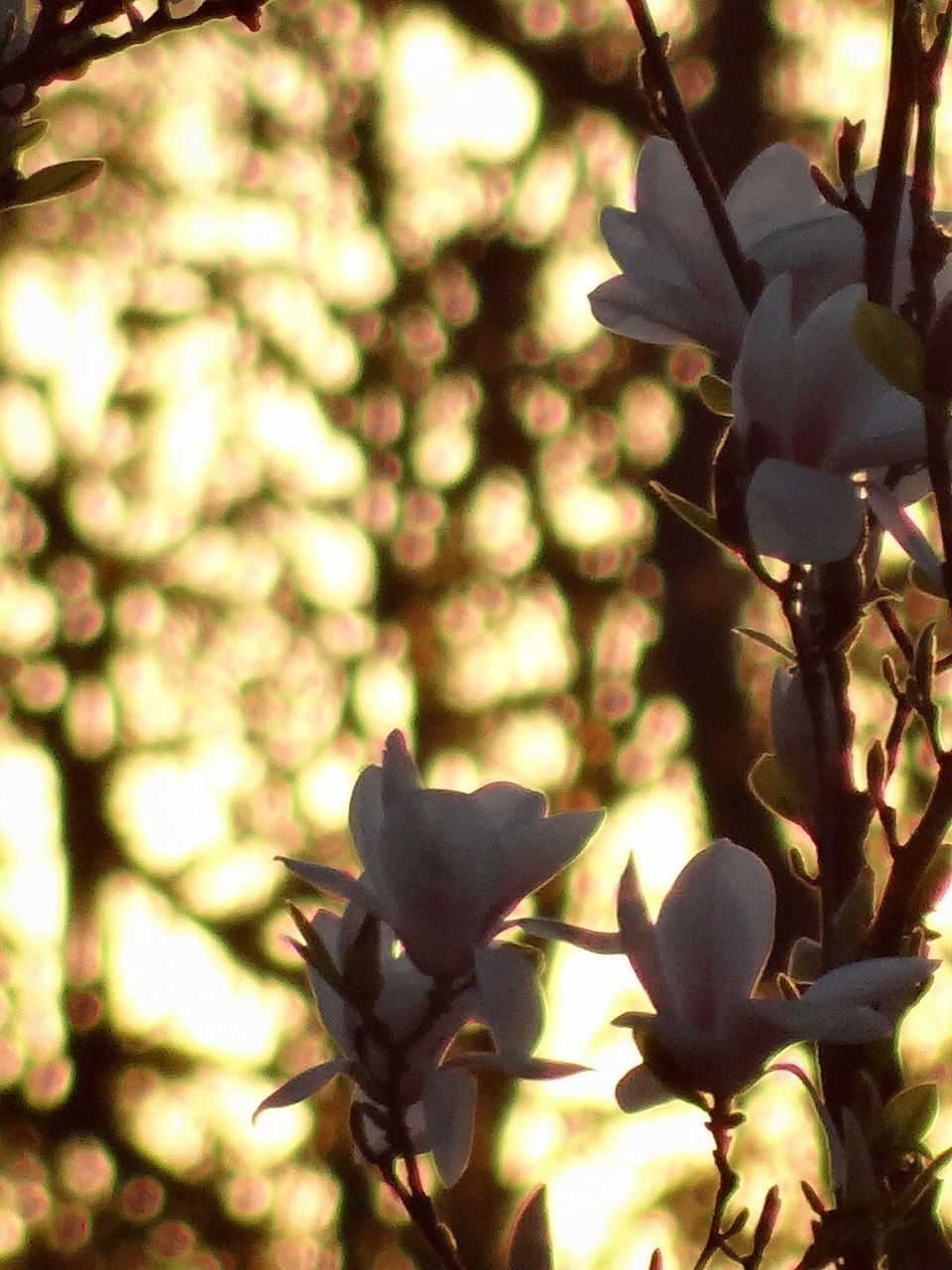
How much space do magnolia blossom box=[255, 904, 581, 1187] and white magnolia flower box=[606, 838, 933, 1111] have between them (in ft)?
0.28

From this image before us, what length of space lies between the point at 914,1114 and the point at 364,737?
4589 mm

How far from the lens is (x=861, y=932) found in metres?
0.89

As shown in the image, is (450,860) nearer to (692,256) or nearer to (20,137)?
(692,256)

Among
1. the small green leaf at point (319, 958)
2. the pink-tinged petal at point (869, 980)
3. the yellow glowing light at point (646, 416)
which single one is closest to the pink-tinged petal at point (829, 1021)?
the pink-tinged petal at point (869, 980)

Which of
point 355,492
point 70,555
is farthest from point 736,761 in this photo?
point 70,555

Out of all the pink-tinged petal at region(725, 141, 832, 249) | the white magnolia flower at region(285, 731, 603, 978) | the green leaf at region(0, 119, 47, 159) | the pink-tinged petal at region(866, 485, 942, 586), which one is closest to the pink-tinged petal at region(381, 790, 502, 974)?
the white magnolia flower at region(285, 731, 603, 978)

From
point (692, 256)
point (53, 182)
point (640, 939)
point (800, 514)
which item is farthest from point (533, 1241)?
point (53, 182)

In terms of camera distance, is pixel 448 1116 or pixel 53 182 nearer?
pixel 448 1116

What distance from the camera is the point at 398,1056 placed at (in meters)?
0.91

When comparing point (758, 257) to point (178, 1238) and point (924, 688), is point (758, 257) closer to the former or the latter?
point (924, 688)

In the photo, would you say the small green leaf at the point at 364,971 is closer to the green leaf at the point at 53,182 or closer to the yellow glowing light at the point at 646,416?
the green leaf at the point at 53,182

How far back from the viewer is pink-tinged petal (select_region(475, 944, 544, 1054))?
83 cm

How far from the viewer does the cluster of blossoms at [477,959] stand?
2.78 feet

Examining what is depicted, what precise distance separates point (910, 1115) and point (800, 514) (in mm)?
293
